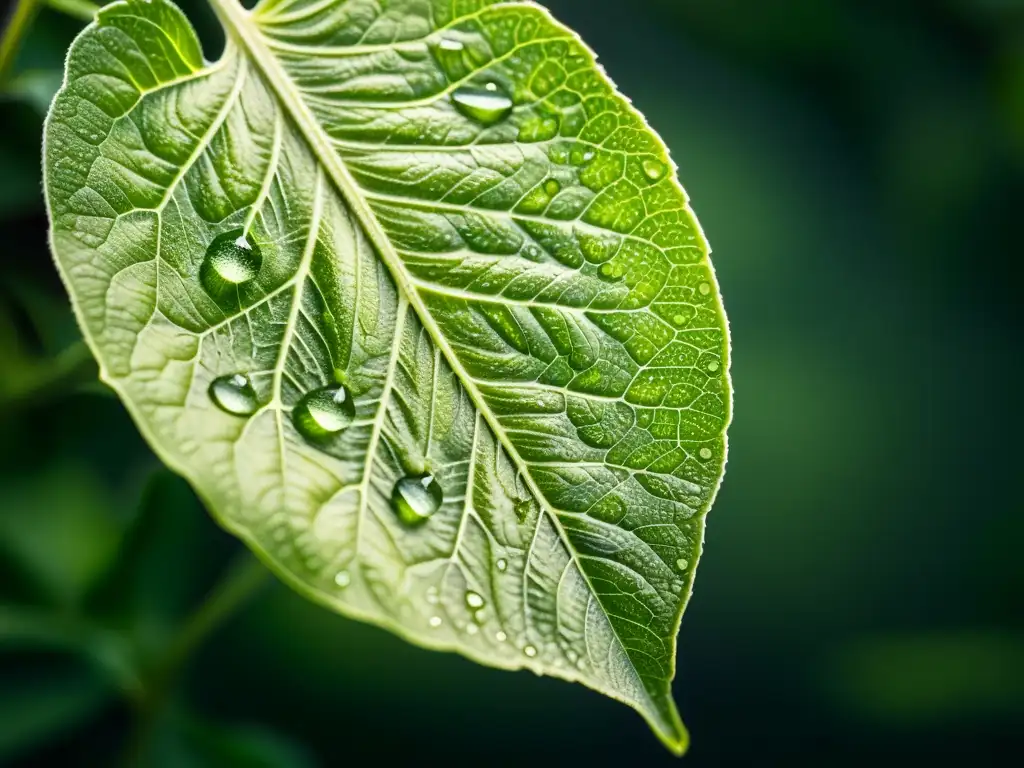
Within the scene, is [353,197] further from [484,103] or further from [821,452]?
[821,452]

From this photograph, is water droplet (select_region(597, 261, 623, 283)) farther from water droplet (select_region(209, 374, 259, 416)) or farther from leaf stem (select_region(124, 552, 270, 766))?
leaf stem (select_region(124, 552, 270, 766))

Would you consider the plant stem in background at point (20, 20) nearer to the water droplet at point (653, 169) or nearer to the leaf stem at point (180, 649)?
the water droplet at point (653, 169)

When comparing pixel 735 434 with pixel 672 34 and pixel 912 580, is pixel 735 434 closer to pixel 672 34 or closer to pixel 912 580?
pixel 912 580

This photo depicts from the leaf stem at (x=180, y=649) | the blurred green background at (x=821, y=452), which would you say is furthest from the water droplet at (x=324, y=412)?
the blurred green background at (x=821, y=452)

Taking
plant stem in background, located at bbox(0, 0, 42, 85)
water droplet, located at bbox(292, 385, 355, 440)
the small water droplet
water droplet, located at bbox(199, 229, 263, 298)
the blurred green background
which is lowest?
the blurred green background

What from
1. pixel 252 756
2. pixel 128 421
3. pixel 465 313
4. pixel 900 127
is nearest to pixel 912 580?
pixel 900 127

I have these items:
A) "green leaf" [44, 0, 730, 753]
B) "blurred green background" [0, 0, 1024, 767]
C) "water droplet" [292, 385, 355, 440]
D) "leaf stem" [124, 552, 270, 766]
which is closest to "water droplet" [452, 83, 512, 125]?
"green leaf" [44, 0, 730, 753]
